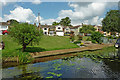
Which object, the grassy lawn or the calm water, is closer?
the calm water

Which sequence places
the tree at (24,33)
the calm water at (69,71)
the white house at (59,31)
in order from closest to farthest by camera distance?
the calm water at (69,71)
the tree at (24,33)
the white house at (59,31)

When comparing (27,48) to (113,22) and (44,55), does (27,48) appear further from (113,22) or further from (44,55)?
(113,22)

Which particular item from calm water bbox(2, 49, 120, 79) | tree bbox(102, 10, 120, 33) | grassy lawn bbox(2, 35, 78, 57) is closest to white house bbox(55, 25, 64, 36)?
tree bbox(102, 10, 120, 33)

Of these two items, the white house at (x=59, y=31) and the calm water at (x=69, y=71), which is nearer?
the calm water at (x=69, y=71)

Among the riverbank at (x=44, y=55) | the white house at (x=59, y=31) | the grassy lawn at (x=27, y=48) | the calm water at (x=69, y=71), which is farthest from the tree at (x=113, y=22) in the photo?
the calm water at (x=69, y=71)

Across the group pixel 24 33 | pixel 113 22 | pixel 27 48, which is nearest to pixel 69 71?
pixel 24 33

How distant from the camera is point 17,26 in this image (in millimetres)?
19922

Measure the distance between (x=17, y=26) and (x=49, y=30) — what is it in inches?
2137

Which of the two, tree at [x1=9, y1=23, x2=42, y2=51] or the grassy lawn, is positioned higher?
tree at [x1=9, y1=23, x2=42, y2=51]

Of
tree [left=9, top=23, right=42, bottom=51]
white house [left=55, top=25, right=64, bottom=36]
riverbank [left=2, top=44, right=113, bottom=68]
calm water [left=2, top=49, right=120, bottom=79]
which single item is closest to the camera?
calm water [left=2, top=49, right=120, bottom=79]

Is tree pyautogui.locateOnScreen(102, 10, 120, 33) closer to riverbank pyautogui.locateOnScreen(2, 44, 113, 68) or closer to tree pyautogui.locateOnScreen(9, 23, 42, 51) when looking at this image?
riverbank pyautogui.locateOnScreen(2, 44, 113, 68)

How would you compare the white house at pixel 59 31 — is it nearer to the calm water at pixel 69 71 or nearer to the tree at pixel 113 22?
the tree at pixel 113 22

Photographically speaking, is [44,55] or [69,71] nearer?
[69,71]

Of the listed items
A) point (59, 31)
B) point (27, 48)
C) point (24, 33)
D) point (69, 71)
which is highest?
point (59, 31)
